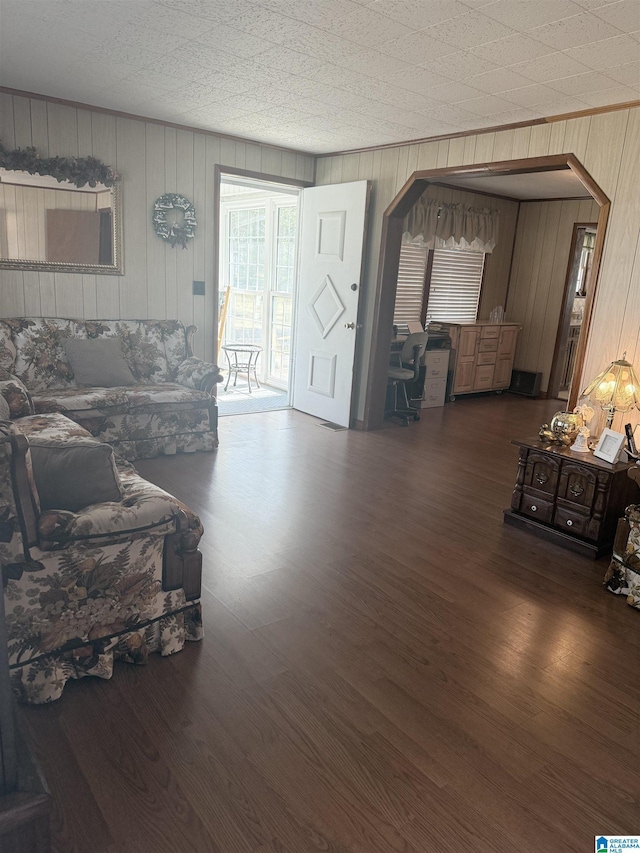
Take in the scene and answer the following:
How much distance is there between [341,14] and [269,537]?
8.39 feet

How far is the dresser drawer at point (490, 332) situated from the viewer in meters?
7.86

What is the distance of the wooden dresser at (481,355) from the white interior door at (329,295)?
2151 mm

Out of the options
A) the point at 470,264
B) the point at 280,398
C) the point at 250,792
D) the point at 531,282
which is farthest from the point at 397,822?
the point at 531,282

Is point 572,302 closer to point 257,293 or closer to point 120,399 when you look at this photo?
point 257,293

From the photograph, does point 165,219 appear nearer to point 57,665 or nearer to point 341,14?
point 341,14

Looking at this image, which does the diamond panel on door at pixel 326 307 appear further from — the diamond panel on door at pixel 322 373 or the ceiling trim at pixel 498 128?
the ceiling trim at pixel 498 128

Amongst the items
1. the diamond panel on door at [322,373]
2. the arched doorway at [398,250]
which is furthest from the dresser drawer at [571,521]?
the diamond panel on door at [322,373]

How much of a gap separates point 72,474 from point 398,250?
Result: 13.8 ft

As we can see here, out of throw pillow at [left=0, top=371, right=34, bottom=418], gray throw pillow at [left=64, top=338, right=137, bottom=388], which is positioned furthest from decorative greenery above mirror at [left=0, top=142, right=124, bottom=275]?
throw pillow at [left=0, top=371, right=34, bottom=418]

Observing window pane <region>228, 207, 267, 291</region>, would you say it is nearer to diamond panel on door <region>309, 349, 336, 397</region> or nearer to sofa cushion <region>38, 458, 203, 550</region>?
diamond panel on door <region>309, 349, 336, 397</region>

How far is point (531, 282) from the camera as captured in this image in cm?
846


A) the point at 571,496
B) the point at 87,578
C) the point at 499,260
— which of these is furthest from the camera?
the point at 499,260

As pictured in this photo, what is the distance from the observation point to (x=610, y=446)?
340 centimetres

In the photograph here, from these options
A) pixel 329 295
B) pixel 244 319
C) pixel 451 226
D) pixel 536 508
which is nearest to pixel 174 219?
pixel 329 295
